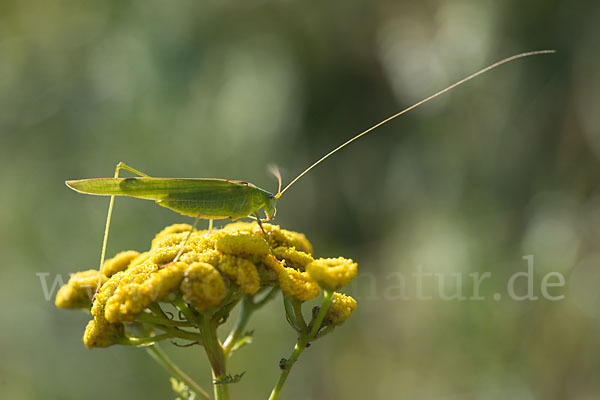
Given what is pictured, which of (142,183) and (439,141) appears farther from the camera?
(439,141)

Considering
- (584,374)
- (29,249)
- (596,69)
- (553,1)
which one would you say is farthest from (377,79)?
(29,249)

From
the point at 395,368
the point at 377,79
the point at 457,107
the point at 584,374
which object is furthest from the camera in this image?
the point at 377,79

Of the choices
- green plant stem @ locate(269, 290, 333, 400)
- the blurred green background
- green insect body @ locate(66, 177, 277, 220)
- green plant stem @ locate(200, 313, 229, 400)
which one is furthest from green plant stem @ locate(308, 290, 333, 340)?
the blurred green background

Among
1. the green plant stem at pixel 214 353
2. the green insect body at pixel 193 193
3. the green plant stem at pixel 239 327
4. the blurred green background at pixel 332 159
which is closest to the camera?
the green plant stem at pixel 214 353

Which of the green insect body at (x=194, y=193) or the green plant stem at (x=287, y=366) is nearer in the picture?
the green plant stem at (x=287, y=366)

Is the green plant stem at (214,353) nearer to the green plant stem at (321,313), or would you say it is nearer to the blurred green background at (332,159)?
the green plant stem at (321,313)

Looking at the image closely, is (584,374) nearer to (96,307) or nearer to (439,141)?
(439,141)

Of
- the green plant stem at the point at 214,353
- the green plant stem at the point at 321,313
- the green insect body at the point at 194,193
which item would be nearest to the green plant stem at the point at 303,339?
the green plant stem at the point at 321,313
